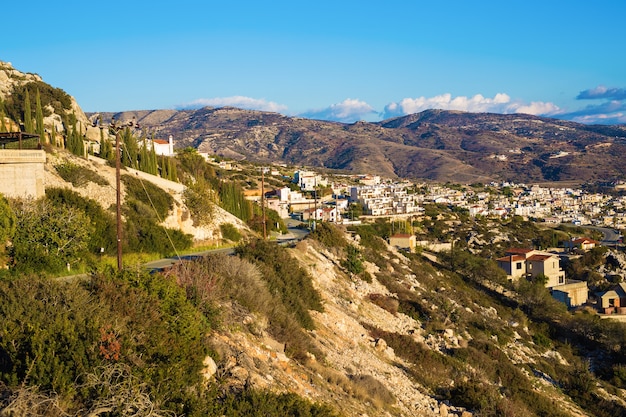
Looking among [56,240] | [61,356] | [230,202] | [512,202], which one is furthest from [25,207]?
[512,202]

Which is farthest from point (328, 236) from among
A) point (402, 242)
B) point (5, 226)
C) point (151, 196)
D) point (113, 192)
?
point (402, 242)

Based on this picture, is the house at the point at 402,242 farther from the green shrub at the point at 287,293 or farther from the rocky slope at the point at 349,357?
the green shrub at the point at 287,293

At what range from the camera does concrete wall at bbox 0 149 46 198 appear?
2225cm

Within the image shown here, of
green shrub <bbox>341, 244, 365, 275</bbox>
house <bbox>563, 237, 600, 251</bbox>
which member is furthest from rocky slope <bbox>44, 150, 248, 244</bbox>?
house <bbox>563, 237, 600, 251</bbox>

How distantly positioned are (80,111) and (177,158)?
10.8 metres

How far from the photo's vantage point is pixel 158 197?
31.5m

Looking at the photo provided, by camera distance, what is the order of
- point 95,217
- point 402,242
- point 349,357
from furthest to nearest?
point 402,242 → point 95,217 → point 349,357

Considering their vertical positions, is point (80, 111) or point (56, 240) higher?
point (80, 111)

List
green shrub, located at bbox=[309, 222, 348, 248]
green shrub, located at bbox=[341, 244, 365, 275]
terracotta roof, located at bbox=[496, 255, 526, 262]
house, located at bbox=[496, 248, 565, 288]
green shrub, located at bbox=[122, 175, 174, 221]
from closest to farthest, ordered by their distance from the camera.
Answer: green shrub, located at bbox=[341, 244, 365, 275] → green shrub, located at bbox=[122, 175, 174, 221] → green shrub, located at bbox=[309, 222, 348, 248] → house, located at bbox=[496, 248, 565, 288] → terracotta roof, located at bbox=[496, 255, 526, 262]

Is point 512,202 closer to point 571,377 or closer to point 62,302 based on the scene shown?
point 571,377

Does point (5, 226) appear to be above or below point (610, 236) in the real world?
above

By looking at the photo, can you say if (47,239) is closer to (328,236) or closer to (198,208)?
(198,208)

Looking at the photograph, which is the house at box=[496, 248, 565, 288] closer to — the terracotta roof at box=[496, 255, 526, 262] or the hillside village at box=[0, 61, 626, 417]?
the terracotta roof at box=[496, 255, 526, 262]

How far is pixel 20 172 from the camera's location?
73.9 feet
